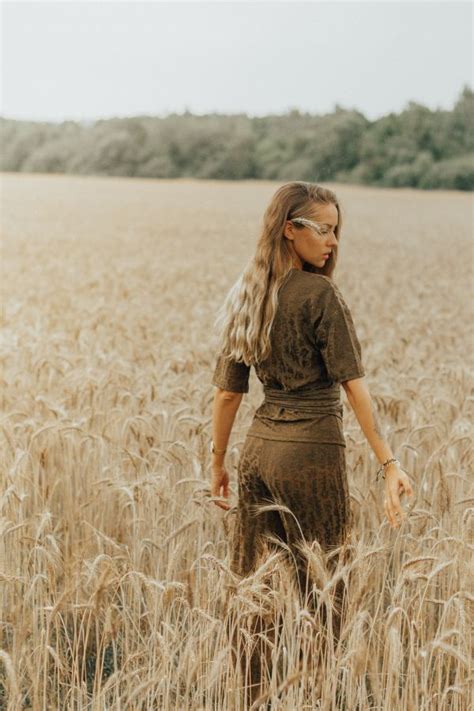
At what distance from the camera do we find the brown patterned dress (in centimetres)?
269

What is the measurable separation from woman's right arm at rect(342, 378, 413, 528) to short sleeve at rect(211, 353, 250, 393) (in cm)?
39

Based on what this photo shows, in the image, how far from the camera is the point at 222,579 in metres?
2.62

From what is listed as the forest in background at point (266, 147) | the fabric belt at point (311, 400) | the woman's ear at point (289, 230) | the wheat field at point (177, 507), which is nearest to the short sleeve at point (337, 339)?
the fabric belt at point (311, 400)

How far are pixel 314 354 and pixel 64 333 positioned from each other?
19.6 feet

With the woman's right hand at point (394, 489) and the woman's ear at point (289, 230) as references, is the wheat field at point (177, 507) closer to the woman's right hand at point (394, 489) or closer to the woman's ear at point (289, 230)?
the woman's right hand at point (394, 489)

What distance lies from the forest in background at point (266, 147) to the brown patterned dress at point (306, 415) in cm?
4925

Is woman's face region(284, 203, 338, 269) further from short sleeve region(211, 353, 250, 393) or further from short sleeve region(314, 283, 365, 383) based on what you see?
short sleeve region(211, 353, 250, 393)

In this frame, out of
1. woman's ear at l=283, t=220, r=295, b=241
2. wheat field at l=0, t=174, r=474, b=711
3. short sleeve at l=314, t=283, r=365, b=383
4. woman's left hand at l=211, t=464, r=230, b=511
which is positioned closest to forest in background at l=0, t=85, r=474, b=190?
wheat field at l=0, t=174, r=474, b=711

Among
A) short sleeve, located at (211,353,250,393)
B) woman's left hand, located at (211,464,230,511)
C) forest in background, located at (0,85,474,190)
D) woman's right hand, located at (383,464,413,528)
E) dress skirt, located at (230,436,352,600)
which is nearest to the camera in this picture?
woman's right hand, located at (383,464,413,528)

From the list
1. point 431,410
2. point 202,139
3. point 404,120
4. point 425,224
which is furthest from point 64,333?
point 202,139

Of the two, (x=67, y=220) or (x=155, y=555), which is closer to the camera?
(x=155, y=555)

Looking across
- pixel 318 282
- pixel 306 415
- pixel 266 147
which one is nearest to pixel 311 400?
pixel 306 415

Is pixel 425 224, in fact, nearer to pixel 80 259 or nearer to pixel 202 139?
pixel 80 259

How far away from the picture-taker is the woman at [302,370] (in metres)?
2.70
